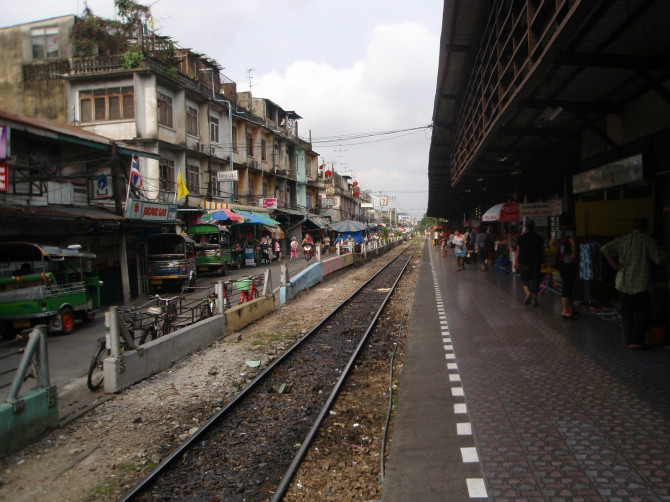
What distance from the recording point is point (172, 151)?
24.3 meters

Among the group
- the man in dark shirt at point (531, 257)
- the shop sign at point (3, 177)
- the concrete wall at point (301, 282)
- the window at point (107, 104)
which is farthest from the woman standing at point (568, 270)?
the window at point (107, 104)

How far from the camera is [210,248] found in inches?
880

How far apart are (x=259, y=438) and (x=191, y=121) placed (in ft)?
76.4

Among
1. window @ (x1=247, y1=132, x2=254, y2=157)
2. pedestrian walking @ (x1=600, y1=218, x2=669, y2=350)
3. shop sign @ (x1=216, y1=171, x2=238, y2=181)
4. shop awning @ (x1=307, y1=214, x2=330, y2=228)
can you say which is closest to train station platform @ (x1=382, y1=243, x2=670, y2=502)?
pedestrian walking @ (x1=600, y1=218, x2=669, y2=350)

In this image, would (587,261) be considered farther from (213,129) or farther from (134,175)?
(213,129)

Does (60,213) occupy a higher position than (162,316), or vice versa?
(60,213)

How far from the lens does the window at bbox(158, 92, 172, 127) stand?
22.9 meters

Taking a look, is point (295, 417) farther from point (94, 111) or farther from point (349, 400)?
point (94, 111)

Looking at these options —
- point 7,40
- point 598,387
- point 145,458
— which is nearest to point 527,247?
point 598,387

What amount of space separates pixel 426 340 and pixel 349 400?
100 inches

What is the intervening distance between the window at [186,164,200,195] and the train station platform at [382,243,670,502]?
1976cm

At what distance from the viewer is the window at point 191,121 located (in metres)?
25.2

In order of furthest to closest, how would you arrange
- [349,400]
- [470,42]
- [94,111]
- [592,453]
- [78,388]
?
1. [94,111]
2. [470,42]
3. [78,388]
4. [349,400]
5. [592,453]

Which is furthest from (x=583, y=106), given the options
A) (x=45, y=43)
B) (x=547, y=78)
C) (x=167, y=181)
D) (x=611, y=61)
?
(x=45, y=43)
